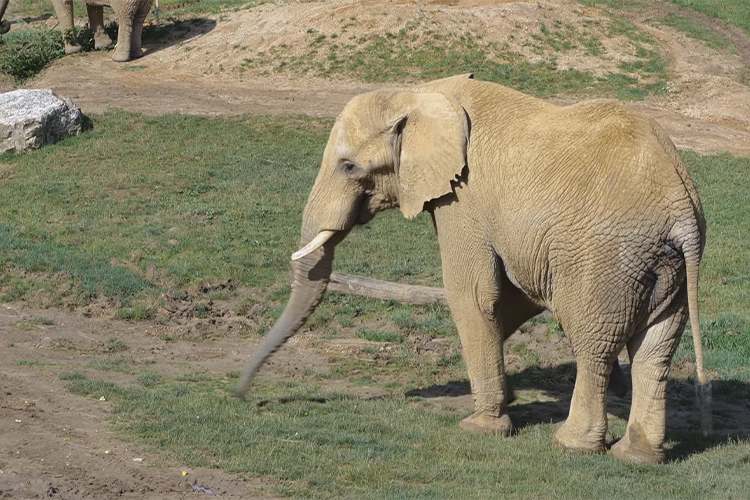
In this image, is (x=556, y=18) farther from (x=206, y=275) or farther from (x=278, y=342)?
(x=278, y=342)

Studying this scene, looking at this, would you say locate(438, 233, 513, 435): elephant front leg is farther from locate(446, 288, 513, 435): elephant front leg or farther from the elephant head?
the elephant head

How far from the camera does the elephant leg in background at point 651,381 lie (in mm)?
8930

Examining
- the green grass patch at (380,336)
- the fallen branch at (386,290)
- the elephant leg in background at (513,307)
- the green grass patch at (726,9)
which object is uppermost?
the elephant leg in background at (513,307)

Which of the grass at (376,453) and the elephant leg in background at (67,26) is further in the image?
the elephant leg in background at (67,26)

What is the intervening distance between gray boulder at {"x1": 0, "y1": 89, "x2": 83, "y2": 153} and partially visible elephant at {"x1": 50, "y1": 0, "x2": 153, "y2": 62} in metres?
6.62

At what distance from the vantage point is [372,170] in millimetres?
9758

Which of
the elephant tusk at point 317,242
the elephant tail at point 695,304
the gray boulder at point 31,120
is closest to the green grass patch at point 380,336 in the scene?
the elephant tusk at point 317,242

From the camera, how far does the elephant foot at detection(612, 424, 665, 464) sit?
9.07 meters

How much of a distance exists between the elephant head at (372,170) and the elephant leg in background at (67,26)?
20725 mm

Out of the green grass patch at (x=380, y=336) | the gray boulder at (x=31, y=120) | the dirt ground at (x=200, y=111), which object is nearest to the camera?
the dirt ground at (x=200, y=111)

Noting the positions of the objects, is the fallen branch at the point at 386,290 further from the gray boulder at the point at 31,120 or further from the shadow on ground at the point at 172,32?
the shadow on ground at the point at 172,32

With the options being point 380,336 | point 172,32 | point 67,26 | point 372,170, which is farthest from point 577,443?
point 67,26

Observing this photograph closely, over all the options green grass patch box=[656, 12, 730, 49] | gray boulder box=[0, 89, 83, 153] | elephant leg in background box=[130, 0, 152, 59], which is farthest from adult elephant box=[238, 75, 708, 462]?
green grass patch box=[656, 12, 730, 49]

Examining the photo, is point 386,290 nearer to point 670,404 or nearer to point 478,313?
point 670,404
